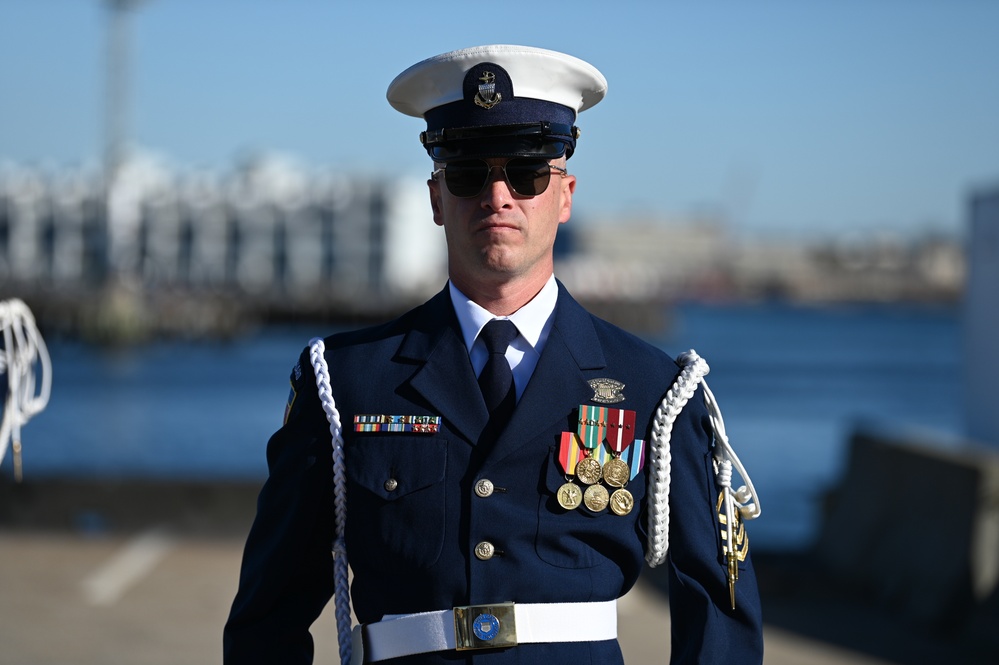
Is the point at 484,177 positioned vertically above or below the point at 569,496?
above

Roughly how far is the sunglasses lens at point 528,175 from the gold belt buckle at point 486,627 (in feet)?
2.54

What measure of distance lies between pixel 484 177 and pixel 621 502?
0.66m

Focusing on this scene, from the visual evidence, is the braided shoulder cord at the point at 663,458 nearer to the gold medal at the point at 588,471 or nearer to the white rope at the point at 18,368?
the gold medal at the point at 588,471

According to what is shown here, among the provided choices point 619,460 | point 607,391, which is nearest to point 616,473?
point 619,460

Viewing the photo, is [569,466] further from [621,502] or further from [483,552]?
[483,552]

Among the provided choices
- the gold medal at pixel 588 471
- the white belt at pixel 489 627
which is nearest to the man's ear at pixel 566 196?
the gold medal at pixel 588 471

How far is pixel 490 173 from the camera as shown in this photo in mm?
Answer: 2744

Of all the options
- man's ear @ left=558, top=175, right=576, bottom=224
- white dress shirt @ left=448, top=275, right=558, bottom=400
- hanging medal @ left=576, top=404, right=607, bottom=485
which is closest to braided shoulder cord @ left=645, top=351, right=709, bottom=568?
hanging medal @ left=576, top=404, right=607, bottom=485

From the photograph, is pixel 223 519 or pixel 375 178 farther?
pixel 375 178

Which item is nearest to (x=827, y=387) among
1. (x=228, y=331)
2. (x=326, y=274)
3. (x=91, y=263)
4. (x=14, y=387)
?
(x=228, y=331)

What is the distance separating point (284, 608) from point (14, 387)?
5.06 feet

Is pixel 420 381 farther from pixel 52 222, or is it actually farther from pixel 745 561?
pixel 52 222

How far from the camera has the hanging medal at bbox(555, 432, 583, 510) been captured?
2.69m

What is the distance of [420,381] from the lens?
2781 millimetres
